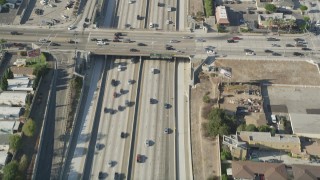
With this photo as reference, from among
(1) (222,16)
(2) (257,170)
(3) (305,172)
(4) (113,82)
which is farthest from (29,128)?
(1) (222,16)

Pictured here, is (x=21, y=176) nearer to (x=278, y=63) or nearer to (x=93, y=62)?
(x=93, y=62)

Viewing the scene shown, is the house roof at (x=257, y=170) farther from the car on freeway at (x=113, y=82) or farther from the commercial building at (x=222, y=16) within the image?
the commercial building at (x=222, y=16)

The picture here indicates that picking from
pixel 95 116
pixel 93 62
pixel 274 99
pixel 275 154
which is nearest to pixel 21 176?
pixel 95 116

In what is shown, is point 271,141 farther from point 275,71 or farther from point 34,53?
point 34,53

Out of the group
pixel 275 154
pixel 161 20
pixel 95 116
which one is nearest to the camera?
pixel 275 154

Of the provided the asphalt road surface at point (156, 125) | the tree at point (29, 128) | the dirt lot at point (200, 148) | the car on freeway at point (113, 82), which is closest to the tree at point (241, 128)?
the dirt lot at point (200, 148)
